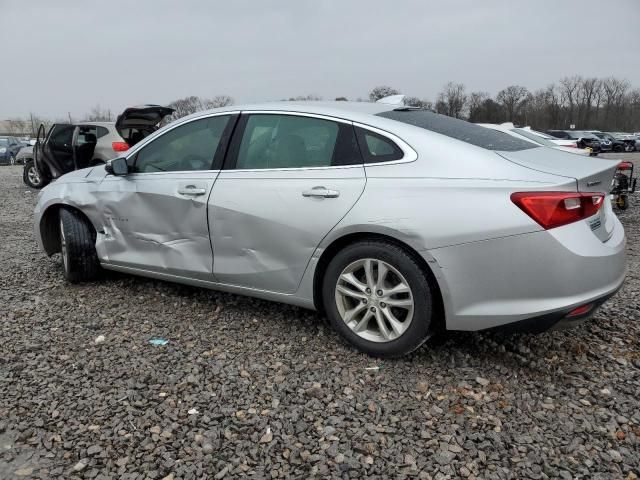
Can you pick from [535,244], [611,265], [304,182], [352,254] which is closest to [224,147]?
[304,182]

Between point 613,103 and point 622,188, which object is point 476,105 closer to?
point 613,103

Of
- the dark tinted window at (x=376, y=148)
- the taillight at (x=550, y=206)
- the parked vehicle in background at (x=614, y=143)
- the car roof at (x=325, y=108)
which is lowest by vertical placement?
the parked vehicle in background at (x=614, y=143)

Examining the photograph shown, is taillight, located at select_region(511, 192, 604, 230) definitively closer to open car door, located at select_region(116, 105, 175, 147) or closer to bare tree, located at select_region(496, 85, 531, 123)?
open car door, located at select_region(116, 105, 175, 147)

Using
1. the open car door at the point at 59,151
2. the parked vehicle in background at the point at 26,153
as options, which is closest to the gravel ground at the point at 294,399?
the open car door at the point at 59,151

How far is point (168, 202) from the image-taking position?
370 cm

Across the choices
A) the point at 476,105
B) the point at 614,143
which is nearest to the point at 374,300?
the point at 614,143

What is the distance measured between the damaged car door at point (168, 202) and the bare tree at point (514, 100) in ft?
226

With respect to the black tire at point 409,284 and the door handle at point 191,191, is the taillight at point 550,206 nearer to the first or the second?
the black tire at point 409,284

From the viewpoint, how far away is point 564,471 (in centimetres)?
211

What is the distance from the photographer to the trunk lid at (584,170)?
8.61ft

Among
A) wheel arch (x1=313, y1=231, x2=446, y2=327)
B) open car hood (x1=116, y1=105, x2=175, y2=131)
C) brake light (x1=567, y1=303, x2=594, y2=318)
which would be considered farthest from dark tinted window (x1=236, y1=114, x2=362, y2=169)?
open car hood (x1=116, y1=105, x2=175, y2=131)

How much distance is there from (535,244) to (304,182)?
4.44ft

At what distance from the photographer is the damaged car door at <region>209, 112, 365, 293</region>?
303 cm

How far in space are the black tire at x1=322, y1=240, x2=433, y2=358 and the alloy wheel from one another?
0.08ft
